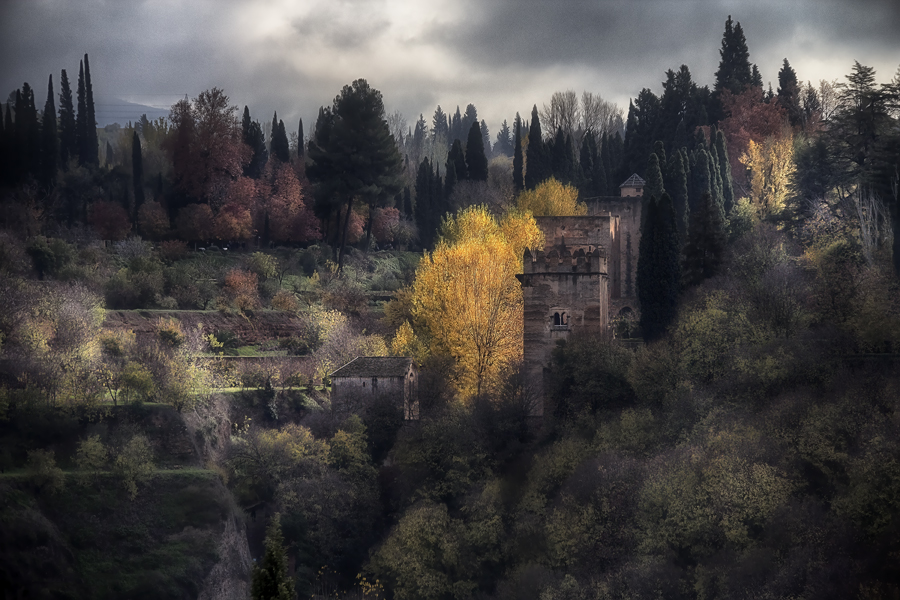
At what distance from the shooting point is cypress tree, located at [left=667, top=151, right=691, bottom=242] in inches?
1804

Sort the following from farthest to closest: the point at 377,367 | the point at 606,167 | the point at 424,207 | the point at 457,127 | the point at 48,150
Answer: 1. the point at 457,127
2. the point at 424,207
3. the point at 606,167
4. the point at 48,150
5. the point at 377,367

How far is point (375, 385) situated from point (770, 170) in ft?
90.1

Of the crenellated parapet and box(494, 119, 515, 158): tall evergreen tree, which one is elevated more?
box(494, 119, 515, 158): tall evergreen tree

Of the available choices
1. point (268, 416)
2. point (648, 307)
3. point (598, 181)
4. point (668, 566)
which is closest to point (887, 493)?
point (668, 566)

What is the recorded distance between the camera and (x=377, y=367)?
3916cm

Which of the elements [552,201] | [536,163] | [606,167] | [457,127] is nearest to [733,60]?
[606,167]

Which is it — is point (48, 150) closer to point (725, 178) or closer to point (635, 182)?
point (635, 182)

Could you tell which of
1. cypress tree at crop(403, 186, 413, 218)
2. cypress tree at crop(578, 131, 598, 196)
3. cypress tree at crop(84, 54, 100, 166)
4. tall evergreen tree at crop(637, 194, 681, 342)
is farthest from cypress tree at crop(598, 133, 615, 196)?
cypress tree at crop(84, 54, 100, 166)

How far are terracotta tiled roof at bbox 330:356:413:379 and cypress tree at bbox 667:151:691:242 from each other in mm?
15183

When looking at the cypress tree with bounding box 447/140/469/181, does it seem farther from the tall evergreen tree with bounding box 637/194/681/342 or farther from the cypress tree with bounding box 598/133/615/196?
the tall evergreen tree with bounding box 637/194/681/342

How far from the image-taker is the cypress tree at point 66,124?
62628 mm

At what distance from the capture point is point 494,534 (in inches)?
1262

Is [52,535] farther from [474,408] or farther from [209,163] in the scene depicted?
[209,163]

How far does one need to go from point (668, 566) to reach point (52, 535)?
21209 millimetres
